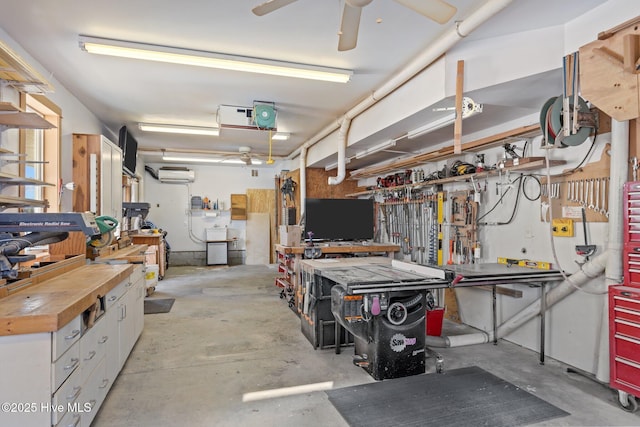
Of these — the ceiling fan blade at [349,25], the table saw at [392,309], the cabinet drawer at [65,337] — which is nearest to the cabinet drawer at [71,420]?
the cabinet drawer at [65,337]

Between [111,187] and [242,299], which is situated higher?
[111,187]

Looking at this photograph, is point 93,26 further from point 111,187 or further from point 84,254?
point 111,187

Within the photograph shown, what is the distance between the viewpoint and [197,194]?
963 centimetres

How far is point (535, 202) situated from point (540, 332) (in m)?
1.25

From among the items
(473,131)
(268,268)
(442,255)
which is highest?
(473,131)

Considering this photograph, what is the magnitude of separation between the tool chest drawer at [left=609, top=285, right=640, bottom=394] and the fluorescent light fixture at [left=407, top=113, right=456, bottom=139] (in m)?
1.93

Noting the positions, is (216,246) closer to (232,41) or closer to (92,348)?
(232,41)

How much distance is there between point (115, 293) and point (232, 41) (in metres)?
2.28

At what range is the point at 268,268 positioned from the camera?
29.0ft

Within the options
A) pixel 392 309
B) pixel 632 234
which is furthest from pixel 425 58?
pixel 392 309

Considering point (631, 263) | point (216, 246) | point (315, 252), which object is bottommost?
point (216, 246)

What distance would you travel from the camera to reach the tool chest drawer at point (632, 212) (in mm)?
2334

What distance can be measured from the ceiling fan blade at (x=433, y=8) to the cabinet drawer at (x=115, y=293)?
8.84 ft

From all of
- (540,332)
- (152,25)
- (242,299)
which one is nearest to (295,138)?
(242,299)
